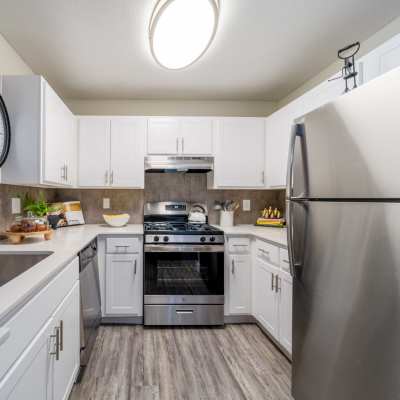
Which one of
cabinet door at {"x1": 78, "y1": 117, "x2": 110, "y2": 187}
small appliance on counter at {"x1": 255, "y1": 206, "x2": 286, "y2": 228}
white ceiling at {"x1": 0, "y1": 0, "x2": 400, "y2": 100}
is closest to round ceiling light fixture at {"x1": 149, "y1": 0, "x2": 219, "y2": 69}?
white ceiling at {"x1": 0, "y1": 0, "x2": 400, "y2": 100}

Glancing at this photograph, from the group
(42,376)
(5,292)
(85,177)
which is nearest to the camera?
(5,292)

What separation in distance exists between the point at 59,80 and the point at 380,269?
307 cm

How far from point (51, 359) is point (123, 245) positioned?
4.86ft

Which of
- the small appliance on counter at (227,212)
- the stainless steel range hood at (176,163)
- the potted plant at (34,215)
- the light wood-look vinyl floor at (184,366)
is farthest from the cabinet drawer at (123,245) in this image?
the small appliance on counter at (227,212)

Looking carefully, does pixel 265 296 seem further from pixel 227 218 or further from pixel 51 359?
pixel 51 359

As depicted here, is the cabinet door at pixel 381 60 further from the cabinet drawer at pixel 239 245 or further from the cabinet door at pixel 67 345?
the cabinet door at pixel 67 345

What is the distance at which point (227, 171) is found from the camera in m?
3.15

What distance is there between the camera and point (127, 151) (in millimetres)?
3084

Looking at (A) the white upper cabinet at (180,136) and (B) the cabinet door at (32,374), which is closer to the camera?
(B) the cabinet door at (32,374)

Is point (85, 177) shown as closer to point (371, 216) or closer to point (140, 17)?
point (140, 17)

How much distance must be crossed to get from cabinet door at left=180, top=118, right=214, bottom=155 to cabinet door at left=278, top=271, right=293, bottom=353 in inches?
61.2

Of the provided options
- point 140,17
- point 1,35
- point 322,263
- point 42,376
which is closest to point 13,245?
point 42,376

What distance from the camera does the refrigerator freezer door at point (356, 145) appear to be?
3.16 feet

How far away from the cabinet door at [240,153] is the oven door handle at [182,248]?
28.8 inches
